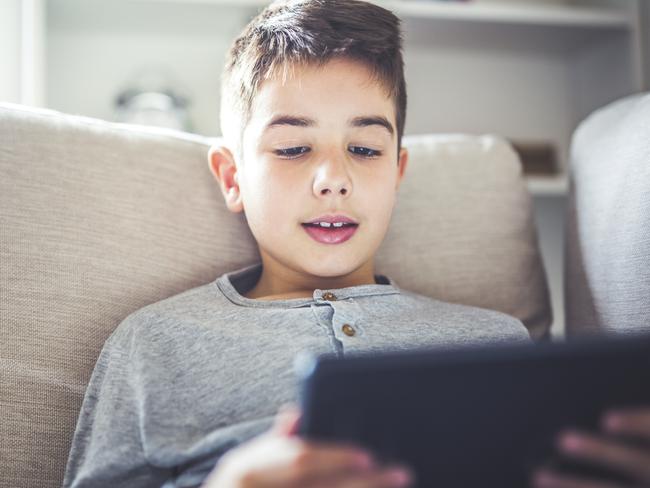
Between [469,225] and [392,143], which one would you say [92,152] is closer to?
[392,143]

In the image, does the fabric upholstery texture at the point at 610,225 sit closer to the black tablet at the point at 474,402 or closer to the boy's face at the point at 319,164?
the boy's face at the point at 319,164

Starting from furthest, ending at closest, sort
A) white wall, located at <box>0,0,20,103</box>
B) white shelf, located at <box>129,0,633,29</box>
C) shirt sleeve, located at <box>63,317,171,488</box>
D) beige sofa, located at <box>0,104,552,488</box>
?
white shelf, located at <box>129,0,633,29</box>
white wall, located at <box>0,0,20,103</box>
beige sofa, located at <box>0,104,552,488</box>
shirt sleeve, located at <box>63,317,171,488</box>

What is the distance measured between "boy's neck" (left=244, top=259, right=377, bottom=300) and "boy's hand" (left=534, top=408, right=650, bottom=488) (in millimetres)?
524

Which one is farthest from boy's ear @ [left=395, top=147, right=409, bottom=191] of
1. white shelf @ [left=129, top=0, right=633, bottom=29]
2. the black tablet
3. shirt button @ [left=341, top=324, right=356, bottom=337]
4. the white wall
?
the white wall

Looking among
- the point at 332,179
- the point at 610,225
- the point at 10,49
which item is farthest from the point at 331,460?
the point at 10,49

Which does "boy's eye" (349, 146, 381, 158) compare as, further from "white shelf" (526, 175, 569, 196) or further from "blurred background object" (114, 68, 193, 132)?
"white shelf" (526, 175, 569, 196)

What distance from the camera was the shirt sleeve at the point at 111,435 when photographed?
72 cm

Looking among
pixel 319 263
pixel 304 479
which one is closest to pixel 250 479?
pixel 304 479

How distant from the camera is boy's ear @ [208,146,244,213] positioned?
1001 millimetres

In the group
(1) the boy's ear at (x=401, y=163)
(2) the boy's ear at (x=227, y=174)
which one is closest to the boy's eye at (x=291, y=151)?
(2) the boy's ear at (x=227, y=174)

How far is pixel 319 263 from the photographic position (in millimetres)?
904

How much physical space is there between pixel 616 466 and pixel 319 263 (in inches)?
19.7

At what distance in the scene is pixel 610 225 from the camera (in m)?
0.98

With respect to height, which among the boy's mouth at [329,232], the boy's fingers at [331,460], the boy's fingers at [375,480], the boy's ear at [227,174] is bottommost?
the boy's fingers at [375,480]
